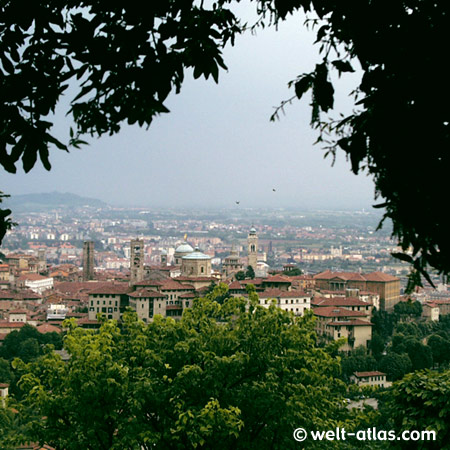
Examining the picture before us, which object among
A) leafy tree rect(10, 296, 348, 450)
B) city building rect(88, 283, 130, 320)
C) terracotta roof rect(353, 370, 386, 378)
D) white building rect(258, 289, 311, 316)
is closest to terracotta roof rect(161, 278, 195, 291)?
city building rect(88, 283, 130, 320)

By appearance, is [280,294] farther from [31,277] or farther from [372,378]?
[31,277]

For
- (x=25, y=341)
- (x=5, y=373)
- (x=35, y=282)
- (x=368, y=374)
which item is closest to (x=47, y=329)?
(x=25, y=341)

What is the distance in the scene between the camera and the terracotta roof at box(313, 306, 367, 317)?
32281mm

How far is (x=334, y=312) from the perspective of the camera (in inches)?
1278

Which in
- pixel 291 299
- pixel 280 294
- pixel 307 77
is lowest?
pixel 291 299

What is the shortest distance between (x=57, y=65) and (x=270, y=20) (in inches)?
32.7

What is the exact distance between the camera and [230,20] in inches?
100

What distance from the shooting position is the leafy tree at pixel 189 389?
5.54 metres

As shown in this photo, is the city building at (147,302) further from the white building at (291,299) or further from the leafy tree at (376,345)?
the leafy tree at (376,345)

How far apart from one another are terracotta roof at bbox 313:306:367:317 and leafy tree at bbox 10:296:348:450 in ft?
85.5

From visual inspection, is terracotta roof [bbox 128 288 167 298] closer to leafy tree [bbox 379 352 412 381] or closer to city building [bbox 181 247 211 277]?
city building [bbox 181 247 211 277]

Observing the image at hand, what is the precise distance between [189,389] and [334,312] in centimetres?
2742

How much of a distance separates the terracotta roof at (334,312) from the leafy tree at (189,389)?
26075 mm

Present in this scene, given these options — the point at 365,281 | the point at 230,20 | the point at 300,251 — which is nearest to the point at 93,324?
the point at 365,281
